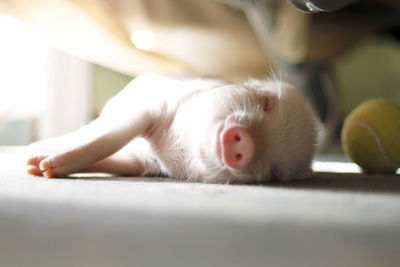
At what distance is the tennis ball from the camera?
1.25 m

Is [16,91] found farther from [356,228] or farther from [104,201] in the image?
[356,228]

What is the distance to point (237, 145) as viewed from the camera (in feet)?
2.88

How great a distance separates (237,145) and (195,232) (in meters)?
0.35

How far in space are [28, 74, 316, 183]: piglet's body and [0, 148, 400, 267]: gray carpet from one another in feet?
0.85

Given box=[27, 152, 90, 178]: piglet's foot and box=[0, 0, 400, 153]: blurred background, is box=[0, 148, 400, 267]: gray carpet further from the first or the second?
box=[0, 0, 400, 153]: blurred background

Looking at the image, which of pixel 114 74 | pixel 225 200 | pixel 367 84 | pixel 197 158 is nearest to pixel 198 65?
pixel 114 74

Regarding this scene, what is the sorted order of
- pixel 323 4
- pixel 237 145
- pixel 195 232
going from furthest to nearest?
pixel 323 4 → pixel 237 145 → pixel 195 232

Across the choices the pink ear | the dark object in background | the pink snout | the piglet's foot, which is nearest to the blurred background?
the dark object in background

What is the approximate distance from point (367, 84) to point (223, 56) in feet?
9.57

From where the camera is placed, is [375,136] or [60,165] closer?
[60,165]

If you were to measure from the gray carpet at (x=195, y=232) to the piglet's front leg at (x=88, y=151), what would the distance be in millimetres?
315

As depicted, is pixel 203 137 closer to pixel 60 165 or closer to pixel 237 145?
pixel 237 145

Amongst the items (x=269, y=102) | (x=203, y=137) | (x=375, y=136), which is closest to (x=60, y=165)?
(x=203, y=137)

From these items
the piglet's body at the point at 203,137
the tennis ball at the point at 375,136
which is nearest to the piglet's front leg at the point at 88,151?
the piglet's body at the point at 203,137
